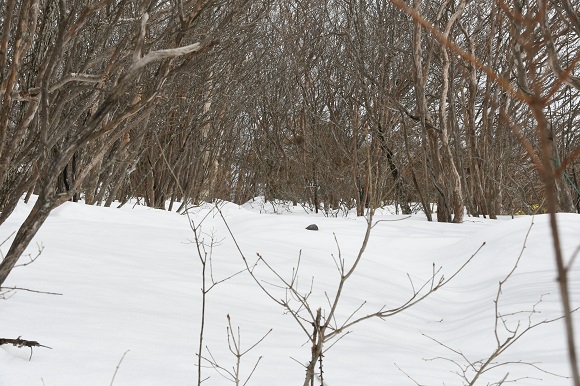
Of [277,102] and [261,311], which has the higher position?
[277,102]

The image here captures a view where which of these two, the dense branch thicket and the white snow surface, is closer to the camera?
the white snow surface

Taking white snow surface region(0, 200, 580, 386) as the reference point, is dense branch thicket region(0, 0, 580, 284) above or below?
above

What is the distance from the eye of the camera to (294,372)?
6.08 ft

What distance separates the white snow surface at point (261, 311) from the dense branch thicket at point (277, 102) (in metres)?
0.37

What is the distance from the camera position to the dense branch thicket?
88.1 inches

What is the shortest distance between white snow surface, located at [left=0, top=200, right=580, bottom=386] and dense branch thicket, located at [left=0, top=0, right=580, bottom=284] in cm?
37

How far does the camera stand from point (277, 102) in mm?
12469

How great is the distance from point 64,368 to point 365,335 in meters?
1.29

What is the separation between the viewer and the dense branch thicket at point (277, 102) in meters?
2.24

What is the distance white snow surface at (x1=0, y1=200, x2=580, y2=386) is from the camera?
1791 millimetres

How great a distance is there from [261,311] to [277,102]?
10110 millimetres

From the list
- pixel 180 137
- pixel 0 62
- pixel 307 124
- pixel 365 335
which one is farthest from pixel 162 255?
pixel 307 124

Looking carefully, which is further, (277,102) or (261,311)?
(277,102)

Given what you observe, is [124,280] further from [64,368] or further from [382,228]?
[382,228]
